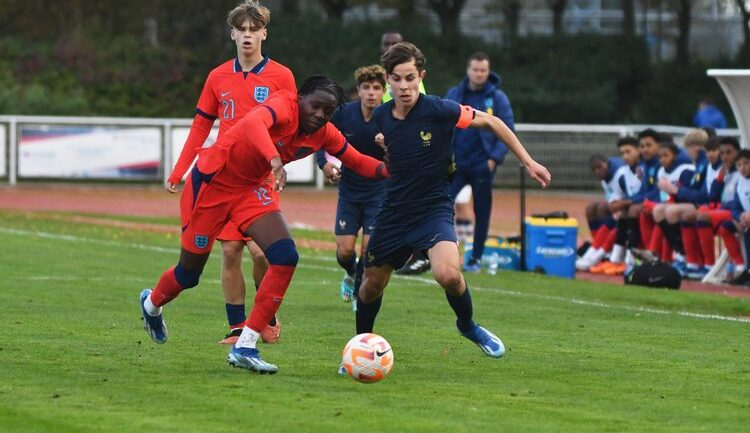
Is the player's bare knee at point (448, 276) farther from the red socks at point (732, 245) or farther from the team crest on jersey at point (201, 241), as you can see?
the red socks at point (732, 245)

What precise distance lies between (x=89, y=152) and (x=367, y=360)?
2529 cm

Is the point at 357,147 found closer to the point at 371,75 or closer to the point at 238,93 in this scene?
the point at 371,75

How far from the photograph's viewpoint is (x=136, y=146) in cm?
3328

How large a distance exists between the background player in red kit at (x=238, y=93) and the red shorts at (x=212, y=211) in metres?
0.76

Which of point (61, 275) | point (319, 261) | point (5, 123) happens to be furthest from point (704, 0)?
point (61, 275)

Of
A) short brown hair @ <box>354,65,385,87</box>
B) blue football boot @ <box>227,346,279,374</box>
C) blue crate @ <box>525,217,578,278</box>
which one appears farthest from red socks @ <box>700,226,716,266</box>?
blue football boot @ <box>227,346,279,374</box>

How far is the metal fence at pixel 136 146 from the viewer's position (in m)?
32.7

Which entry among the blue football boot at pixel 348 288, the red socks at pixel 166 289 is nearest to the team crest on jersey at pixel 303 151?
the red socks at pixel 166 289

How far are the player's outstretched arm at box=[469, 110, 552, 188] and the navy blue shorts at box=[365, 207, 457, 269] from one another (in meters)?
0.59

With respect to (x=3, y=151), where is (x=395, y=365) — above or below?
above

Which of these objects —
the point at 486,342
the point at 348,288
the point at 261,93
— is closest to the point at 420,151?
the point at 486,342

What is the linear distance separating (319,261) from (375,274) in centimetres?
923

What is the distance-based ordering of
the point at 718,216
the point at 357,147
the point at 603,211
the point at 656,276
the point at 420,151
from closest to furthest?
the point at 420,151
the point at 357,147
the point at 656,276
the point at 718,216
the point at 603,211

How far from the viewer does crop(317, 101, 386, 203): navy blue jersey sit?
12430 millimetres
